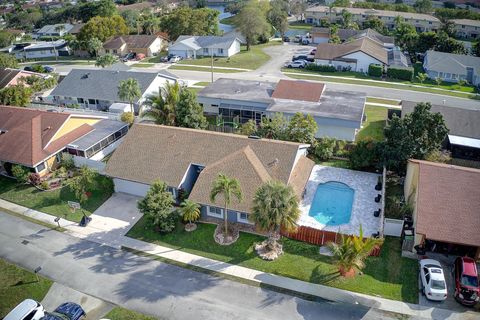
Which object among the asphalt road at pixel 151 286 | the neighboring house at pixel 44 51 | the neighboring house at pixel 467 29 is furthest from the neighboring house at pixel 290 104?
the neighboring house at pixel 467 29

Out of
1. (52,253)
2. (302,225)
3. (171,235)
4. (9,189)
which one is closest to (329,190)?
(302,225)

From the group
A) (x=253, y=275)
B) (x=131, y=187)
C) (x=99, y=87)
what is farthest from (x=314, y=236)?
(x=99, y=87)

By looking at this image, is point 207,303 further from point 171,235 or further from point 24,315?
point 24,315

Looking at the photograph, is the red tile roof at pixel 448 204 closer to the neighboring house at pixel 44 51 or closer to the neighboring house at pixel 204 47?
the neighboring house at pixel 204 47

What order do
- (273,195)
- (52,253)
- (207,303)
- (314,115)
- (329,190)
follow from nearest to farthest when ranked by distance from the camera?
(207,303) → (273,195) → (52,253) → (329,190) → (314,115)

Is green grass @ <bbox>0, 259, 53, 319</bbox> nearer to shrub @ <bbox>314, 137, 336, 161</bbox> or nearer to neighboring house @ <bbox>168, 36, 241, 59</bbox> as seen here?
shrub @ <bbox>314, 137, 336, 161</bbox>

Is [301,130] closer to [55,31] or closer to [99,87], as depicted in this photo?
[99,87]

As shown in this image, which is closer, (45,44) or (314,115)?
(314,115)
